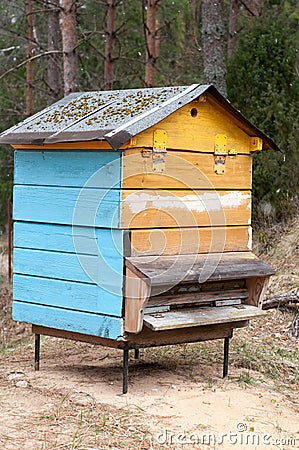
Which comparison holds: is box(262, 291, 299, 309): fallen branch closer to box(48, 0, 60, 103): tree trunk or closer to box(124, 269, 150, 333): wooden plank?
box(124, 269, 150, 333): wooden plank

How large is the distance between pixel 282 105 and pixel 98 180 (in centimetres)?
656

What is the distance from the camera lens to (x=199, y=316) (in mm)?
5418

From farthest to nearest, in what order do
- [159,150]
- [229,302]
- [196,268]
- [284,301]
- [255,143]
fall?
[284,301] → [255,143] → [229,302] → [196,268] → [159,150]

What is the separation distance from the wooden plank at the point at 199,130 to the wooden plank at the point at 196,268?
2.52 feet

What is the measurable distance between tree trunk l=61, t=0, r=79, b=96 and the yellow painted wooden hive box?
6.00 meters

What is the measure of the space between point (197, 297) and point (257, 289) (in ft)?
1.85

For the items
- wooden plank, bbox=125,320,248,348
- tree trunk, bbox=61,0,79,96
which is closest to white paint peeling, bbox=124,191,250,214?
wooden plank, bbox=125,320,248,348

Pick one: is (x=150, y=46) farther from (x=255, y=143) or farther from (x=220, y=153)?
(x=220, y=153)

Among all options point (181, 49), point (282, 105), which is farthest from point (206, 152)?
point (181, 49)

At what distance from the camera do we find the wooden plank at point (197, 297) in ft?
17.3

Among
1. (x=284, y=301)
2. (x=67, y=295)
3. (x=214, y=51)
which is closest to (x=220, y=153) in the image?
(x=67, y=295)

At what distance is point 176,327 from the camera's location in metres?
5.14

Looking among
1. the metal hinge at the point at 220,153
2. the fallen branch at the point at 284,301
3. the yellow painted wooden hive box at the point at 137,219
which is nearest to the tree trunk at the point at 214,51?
the fallen branch at the point at 284,301

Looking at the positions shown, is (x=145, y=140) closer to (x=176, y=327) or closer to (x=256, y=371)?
(x=176, y=327)
